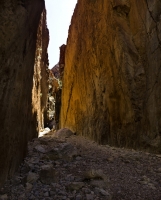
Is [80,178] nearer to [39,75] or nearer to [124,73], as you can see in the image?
[124,73]

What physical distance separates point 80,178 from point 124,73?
5.42 m

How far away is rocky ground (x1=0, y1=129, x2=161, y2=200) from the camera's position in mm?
3703

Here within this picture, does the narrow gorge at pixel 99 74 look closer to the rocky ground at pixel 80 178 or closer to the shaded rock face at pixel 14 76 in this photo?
the shaded rock face at pixel 14 76

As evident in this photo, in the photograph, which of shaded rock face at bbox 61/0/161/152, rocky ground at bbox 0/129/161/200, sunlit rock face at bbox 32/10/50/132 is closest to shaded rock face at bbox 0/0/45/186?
rocky ground at bbox 0/129/161/200

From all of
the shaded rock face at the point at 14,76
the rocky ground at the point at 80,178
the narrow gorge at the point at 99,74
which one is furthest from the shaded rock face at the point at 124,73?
the shaded rock face at the point at 14,76

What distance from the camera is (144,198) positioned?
12.1 ft

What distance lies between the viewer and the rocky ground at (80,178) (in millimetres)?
3703

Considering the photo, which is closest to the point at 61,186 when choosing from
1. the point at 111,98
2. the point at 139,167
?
the point at 139,167

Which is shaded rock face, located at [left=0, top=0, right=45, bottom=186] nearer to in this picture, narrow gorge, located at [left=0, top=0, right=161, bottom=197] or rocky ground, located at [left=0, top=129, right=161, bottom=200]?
narrow gorge, located at [left=0, top=0, right=161, bottom=197]

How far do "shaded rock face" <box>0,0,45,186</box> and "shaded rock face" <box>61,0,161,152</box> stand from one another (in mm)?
4515

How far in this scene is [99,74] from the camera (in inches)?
422

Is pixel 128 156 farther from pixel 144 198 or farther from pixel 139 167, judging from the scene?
pixel 144 198

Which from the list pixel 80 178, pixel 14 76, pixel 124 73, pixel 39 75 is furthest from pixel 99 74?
pixel 80 178

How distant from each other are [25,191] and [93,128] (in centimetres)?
736
